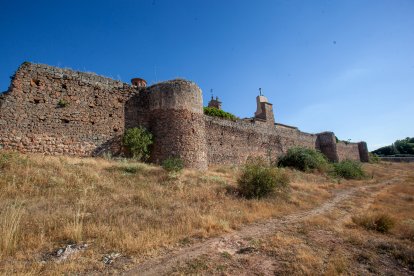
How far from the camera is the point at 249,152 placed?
20219mm

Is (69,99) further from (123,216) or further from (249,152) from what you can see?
(249,152)

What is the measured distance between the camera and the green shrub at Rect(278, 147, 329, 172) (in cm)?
2061

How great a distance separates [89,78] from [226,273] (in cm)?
1188

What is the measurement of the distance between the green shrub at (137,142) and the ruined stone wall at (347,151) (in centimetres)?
2741

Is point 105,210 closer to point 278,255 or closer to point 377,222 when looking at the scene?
point 278,255

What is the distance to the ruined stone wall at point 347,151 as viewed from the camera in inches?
1268

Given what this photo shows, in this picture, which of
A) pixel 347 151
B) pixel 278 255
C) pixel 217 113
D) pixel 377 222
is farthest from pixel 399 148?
pixel 278 255

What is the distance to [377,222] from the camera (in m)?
6.55

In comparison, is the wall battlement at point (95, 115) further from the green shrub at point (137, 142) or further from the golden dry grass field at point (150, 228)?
the golden dry grass field at point (150, 228)

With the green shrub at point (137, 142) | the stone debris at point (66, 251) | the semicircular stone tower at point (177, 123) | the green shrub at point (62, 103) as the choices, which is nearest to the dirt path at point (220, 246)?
the stone debris at point (66, 251)

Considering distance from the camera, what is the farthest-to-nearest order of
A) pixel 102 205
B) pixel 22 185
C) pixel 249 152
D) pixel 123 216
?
pixel 249 152, pixel 22 185, pixel 102 205, pixel 123 216

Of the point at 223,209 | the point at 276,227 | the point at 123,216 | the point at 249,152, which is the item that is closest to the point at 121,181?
the point at 123,216

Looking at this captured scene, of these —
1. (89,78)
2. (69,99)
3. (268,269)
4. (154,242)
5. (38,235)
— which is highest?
(89,78)

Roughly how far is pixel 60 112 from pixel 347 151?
34.9m
